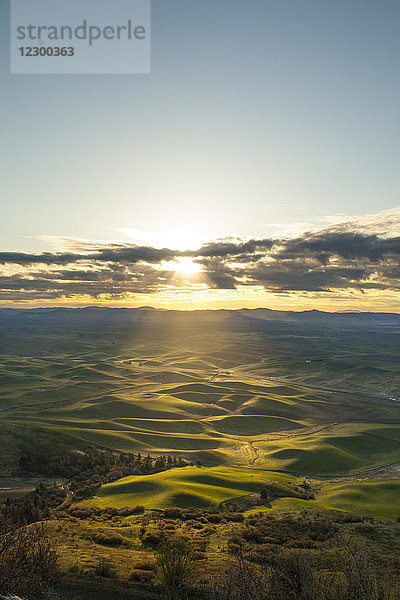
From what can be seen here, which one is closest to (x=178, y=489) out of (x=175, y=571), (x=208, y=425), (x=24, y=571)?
(x=175, y=571)

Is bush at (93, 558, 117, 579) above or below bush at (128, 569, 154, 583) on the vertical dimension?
above

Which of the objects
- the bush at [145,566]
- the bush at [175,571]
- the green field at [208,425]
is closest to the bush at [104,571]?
the bush at [145,566]

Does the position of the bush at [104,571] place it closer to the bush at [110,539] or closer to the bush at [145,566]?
the bush at [145,566]

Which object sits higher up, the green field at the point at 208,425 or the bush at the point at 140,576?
the bush at the point at 140,576

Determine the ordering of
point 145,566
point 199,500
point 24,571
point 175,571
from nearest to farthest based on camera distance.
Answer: point 24,571 < point 175,571 < point 145,566 < point 199,500

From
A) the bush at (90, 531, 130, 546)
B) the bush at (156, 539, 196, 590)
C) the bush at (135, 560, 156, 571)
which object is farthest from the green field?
the bush at (156, 539, 196, 590)

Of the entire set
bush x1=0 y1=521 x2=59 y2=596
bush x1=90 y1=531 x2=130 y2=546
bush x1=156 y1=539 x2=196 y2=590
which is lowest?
bush x1=90 y1=531 x2=130 y2=546

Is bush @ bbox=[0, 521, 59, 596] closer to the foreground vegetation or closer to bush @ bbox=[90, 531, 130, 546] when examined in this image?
the foreground vegetation

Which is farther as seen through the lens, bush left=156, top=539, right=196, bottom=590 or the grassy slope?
the grassy slope

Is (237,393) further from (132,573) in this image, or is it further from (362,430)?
(132,573)

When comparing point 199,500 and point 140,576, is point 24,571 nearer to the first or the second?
point 140,576

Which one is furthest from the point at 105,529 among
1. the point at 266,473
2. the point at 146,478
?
the point at 266,473

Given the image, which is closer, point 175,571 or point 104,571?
point 175,571
